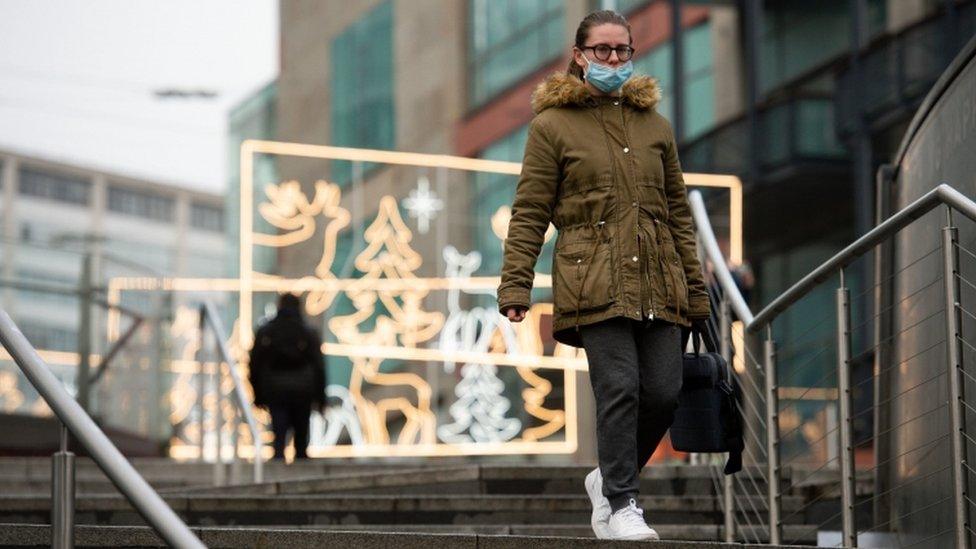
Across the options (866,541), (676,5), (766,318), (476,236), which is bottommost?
(866,541)

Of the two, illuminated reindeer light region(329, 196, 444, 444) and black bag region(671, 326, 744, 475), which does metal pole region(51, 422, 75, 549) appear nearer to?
black bag region(671, 326, 744, 475)

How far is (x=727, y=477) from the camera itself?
8852 mm

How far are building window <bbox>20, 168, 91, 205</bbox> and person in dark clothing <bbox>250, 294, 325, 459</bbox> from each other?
517 inches

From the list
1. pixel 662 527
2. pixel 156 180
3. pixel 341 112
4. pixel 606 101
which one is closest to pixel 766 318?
pixel 662 527

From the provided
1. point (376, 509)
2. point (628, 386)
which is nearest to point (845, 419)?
point (628, 386)

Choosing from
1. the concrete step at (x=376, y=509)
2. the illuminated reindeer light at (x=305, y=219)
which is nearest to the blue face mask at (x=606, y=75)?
the concrete step at (x=376, y=509)

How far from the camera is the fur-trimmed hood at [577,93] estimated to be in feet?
23.2

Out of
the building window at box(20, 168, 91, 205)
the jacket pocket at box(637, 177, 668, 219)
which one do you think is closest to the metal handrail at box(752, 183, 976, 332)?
the jacket pocket at box(637, 177, 668, 219)

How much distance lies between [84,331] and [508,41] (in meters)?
18.3

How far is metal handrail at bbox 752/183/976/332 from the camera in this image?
6977 millimetres

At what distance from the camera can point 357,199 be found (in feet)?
104

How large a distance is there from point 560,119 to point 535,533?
2290 millimetres

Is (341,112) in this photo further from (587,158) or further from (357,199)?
(587,158)

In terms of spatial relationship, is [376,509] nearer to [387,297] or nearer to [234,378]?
[234,378]
